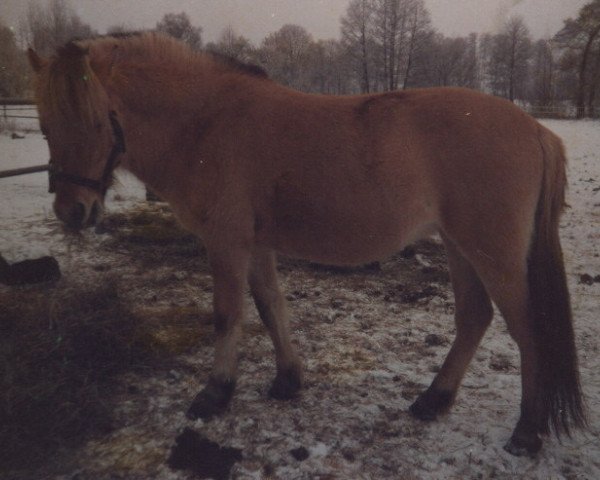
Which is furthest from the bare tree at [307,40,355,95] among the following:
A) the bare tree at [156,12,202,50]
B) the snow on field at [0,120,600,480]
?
the snow on field at [0,120,600,480]

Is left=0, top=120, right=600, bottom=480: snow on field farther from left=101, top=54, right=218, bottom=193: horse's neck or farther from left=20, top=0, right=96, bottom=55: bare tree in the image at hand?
left=20, top=0, right=96, bottom=55: bare tree

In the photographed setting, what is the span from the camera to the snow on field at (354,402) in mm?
2320

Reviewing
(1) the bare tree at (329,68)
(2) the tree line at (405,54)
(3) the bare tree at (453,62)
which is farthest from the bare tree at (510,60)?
(1) the bare tree at (329,68)

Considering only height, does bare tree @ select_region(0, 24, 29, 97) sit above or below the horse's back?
above

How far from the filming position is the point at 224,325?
283cm

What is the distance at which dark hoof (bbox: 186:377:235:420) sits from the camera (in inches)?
107

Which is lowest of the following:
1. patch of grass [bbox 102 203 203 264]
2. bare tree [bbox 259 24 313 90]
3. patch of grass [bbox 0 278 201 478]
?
patch of grass [bbox 0 278 201 478]

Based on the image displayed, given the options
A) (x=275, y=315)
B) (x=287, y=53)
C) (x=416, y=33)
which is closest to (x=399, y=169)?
(x=275, y=315)

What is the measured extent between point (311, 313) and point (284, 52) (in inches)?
206

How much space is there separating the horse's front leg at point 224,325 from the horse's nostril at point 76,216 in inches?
32.4

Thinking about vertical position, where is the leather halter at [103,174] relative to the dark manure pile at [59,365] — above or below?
above

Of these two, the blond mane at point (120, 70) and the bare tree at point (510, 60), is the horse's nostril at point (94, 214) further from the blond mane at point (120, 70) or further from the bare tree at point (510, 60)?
the bare tree at point (510, 60)

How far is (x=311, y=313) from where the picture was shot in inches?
162

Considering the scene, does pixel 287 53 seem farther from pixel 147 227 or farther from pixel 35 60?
pixel 35 60
